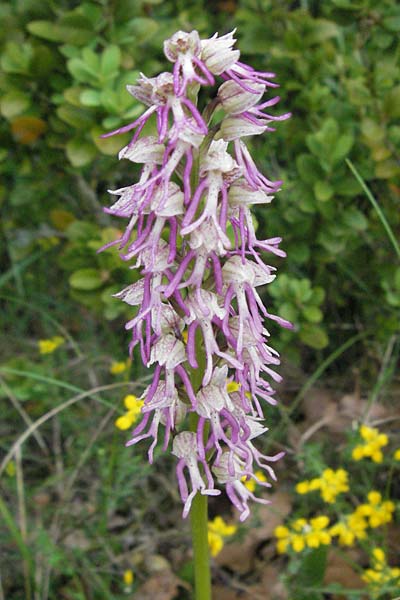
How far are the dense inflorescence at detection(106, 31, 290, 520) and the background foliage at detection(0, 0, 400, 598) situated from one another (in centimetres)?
111

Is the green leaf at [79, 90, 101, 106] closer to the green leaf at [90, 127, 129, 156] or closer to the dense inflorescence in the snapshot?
the green leaf at [90, 127, 129, 156]

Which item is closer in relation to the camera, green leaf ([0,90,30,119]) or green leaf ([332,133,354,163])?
green leaf ([332,133,354,163])

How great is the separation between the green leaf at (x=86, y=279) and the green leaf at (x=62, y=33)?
93 centimetres

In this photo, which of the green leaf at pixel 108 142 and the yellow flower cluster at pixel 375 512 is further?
the green leaf at pixel 108 142

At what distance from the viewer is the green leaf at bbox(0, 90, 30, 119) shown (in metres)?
2.87

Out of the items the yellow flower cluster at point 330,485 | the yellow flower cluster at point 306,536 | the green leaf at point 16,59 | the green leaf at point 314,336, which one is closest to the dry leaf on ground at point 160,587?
the yellow flower cluster at point 306,536

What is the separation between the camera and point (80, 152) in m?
2.83

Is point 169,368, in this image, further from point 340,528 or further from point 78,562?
point 78,562

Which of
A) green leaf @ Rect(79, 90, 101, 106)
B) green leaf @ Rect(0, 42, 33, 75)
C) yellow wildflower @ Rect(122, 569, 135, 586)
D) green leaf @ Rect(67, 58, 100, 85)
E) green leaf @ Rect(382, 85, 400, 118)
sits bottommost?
yellow wildflower @ Rect(122, 569, 135, 586)

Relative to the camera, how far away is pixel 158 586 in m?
2.50

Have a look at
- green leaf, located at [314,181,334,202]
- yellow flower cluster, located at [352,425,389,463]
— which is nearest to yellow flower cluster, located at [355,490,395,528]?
yellow flower cluster, located at [352,425,389,463]

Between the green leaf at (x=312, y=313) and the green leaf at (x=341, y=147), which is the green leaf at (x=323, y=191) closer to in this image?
the green leaf at (x=341, y=147)

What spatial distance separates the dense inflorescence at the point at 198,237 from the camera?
46.8 inches

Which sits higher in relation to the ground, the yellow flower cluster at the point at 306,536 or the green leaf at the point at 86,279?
the green leaf at the point at 86,279
